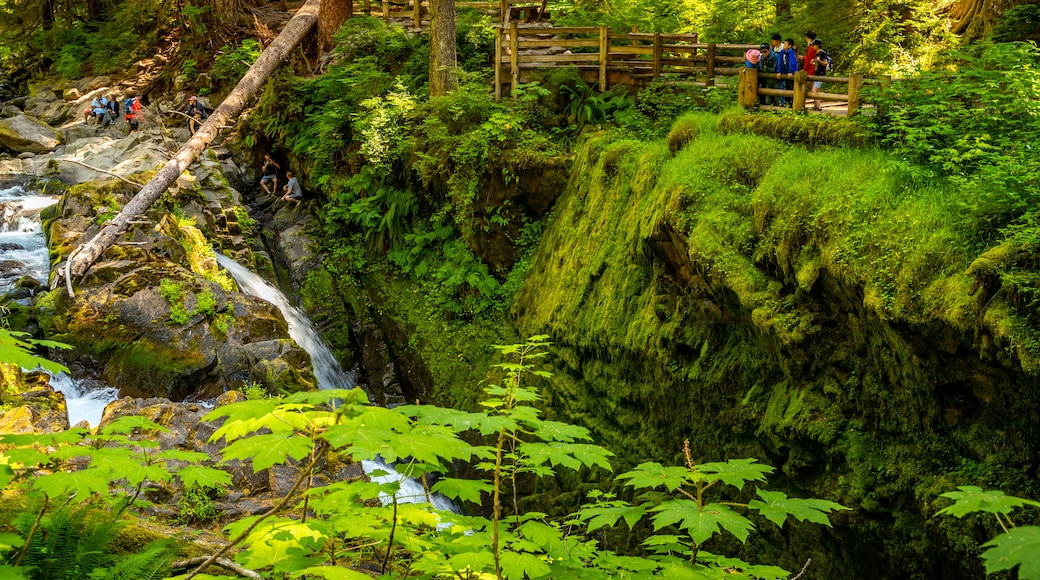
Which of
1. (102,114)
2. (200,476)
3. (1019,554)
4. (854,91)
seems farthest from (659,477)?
(102,114)

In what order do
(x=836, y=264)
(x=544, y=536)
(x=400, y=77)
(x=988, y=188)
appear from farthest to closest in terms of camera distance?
(x=400, y=77) → (x=836, y=264) → (x=988, y=188) → (x=544, y=536)

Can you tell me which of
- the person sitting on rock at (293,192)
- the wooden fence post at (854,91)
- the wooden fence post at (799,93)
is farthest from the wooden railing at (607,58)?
the person sitting on rock at (293,192)

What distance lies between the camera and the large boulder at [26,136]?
21406mm

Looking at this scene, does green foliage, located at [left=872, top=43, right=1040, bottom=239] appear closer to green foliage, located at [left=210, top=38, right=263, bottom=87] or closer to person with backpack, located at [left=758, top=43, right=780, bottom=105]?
person with backpack, located at [left=758, top=43, right=780, bottom=105]

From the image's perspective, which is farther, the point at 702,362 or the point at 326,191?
the point at 326,191

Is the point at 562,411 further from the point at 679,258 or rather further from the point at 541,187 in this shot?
the point at 541,187

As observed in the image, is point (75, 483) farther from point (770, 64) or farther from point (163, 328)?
point (770, 64)

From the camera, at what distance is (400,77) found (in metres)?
17.5

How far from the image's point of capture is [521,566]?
2680 millimetres

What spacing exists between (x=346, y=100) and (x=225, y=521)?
1255 cm

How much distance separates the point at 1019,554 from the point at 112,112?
26.2 metres

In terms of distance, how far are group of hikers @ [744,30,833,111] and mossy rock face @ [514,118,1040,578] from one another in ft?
5.94

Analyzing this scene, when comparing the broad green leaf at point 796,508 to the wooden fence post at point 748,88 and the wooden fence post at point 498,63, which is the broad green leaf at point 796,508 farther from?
the wooden fence post at point 498,63

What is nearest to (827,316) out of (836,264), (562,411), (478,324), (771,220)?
(836,264)
